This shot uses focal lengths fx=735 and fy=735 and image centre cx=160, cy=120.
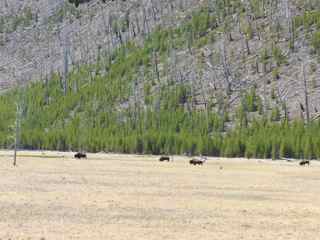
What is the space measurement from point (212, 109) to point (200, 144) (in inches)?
796

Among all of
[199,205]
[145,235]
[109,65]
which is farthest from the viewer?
[109,65]

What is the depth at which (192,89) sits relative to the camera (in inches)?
6132

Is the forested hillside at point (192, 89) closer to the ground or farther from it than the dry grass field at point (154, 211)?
farther from it

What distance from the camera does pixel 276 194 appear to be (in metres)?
43.5

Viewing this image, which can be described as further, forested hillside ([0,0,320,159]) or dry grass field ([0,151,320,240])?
forested hillside ([0,0,320,159])

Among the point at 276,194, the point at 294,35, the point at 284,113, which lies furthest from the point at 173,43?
the point at 276,194

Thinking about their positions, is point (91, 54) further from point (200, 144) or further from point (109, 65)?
point (200, 144)

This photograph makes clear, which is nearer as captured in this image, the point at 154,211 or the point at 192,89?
the point at 154,211

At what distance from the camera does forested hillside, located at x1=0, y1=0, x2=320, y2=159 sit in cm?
13312

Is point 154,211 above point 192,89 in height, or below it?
below

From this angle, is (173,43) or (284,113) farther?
(173,43)

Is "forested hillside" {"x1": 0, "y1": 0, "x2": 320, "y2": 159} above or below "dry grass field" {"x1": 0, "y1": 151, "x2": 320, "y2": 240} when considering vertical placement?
above

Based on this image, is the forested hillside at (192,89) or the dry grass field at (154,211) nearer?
the dry grass field at (154,211)

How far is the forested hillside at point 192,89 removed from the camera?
133125 mm
